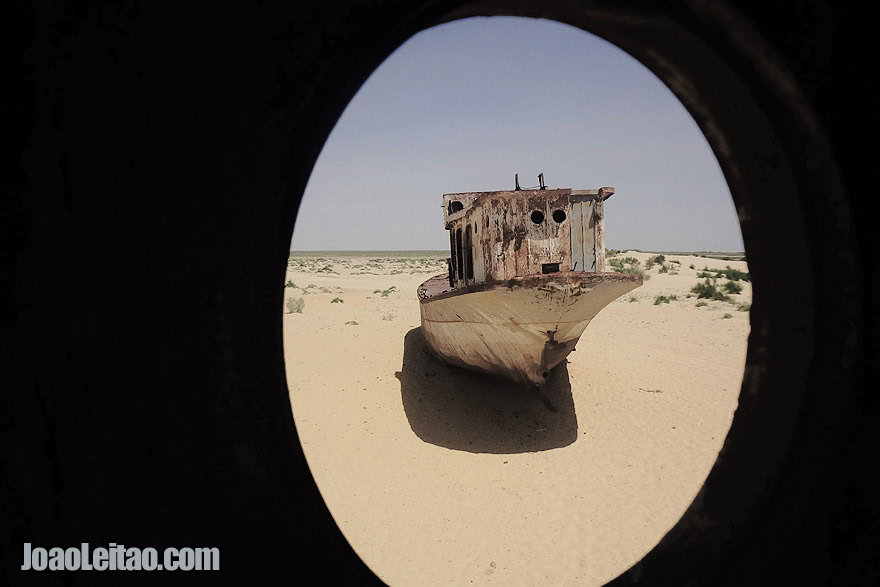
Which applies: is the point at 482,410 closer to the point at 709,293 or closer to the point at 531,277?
the point at 531,277

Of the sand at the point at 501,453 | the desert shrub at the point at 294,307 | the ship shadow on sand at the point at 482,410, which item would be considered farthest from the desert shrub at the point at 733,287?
the desert shrub at the point at 294,307

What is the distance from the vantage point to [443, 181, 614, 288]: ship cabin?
6.92 m

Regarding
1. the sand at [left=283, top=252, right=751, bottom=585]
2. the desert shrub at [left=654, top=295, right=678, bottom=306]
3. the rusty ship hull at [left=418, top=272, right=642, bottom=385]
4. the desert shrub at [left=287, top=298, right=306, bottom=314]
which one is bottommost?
the sand at [left=283, top=252, right=751, bottom=585]

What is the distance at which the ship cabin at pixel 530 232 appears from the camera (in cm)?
692

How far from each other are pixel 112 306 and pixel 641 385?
404 inches

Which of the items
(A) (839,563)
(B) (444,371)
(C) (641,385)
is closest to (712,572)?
(A) (839,563)

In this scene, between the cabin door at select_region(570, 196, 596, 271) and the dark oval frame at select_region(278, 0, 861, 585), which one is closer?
the dark oval frame at select_region(278, 0, 861, 585)

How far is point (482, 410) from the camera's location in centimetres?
873

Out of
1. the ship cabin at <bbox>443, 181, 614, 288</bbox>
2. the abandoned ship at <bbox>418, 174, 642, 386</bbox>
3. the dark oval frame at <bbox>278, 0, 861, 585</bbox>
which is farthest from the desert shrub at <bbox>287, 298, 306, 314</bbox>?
the dark oval frame at <bbox>278, 0, 861, 585</bbox>

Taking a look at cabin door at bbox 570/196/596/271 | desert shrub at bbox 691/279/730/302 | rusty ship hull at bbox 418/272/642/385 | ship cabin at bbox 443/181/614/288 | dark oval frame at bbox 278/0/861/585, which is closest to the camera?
dark oval frame at bbox 278/0/861/585

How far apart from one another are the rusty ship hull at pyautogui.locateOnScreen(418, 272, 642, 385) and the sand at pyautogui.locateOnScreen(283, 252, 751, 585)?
1072mm

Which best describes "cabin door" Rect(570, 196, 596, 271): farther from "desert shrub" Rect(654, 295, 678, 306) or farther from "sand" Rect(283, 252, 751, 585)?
"desert shrub" Rect(654, 295, 678, 306)

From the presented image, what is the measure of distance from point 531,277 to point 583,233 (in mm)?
1581

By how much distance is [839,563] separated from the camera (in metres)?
1.29
